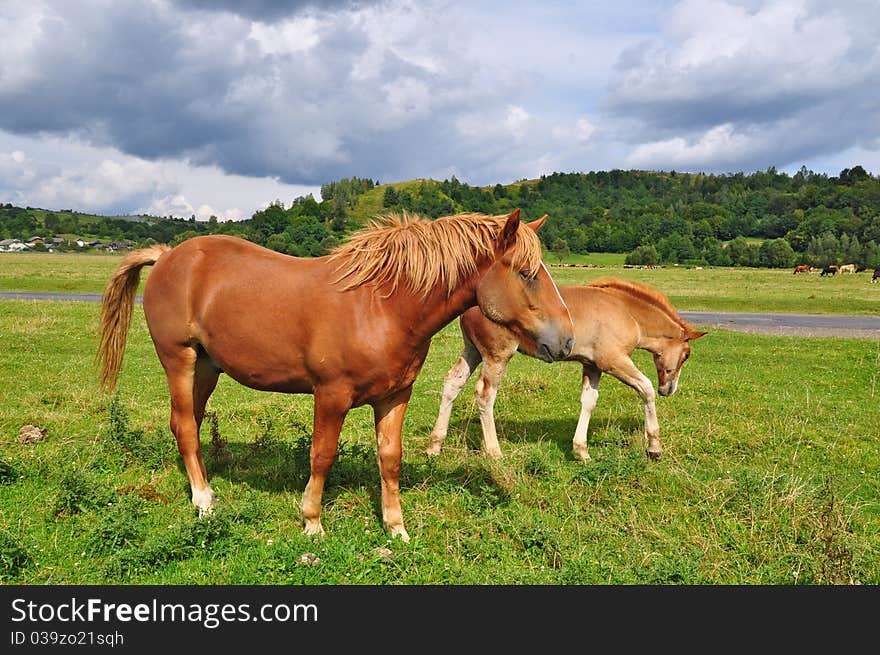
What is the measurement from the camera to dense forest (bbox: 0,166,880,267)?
93.4 m

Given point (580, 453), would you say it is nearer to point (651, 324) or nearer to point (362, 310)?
point (651, 324)

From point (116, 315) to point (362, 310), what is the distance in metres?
3.47

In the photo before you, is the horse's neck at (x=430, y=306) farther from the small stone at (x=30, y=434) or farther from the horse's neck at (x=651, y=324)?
the small stone at (x=30, y=434)

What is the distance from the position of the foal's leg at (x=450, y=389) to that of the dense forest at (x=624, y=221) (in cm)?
5395

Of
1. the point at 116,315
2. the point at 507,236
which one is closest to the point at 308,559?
the point at 507,236

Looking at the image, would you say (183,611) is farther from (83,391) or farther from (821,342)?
(821,342)

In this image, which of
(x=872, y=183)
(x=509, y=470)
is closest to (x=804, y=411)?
(x=509, y=470)

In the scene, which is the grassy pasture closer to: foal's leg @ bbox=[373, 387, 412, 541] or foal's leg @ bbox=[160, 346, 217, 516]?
foal's leg @ bbox=[373, 387, 412, 541]

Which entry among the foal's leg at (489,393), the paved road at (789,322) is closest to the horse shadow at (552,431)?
the foal's leg at (489,393)

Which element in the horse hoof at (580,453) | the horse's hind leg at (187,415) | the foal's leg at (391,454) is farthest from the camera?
the horse hoof at (580,453)

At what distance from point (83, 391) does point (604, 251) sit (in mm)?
110147

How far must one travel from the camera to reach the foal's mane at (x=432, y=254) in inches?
192

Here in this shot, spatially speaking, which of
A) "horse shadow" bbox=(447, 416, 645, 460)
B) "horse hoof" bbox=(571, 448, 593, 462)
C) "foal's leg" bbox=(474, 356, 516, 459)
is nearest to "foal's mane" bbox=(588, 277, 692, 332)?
"horse shadow" bbox=(447, 416, 645, 460)

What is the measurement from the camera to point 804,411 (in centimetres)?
989
